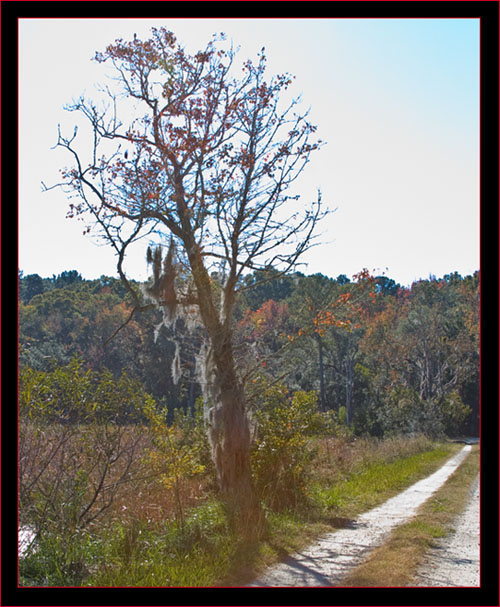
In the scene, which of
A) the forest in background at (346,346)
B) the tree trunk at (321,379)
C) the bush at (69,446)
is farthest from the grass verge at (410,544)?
the tree trunk at (321,379)

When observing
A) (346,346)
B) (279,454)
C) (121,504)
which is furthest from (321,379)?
(121,504)

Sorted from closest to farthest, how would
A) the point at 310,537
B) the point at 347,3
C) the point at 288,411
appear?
the point at 347,3 → the point at 310,537 → the point at 288,411

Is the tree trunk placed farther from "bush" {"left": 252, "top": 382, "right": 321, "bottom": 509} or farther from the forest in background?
"bush" {"left": 252, "top": 382, "right": 321, "bottom": 509}

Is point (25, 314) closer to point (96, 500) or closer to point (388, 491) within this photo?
point (388, 491)

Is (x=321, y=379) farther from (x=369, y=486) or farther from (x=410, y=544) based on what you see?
(x=410, y=544)

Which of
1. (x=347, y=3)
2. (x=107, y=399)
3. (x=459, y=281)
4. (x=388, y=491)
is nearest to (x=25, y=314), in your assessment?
(x=388, y=491)

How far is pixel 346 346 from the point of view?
152 ft

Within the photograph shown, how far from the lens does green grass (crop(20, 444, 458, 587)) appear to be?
6.24 m


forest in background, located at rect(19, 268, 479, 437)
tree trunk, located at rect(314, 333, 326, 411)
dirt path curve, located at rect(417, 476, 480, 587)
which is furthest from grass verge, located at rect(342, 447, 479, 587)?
tree trunk, located at rect(314, 333, 326, 411)

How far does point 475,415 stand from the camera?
42.3 meters

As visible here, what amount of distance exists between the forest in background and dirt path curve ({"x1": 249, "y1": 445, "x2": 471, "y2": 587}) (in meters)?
19.0

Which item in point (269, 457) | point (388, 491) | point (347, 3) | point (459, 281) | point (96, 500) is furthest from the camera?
point (459, 281)

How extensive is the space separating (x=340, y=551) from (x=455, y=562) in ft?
4.63
